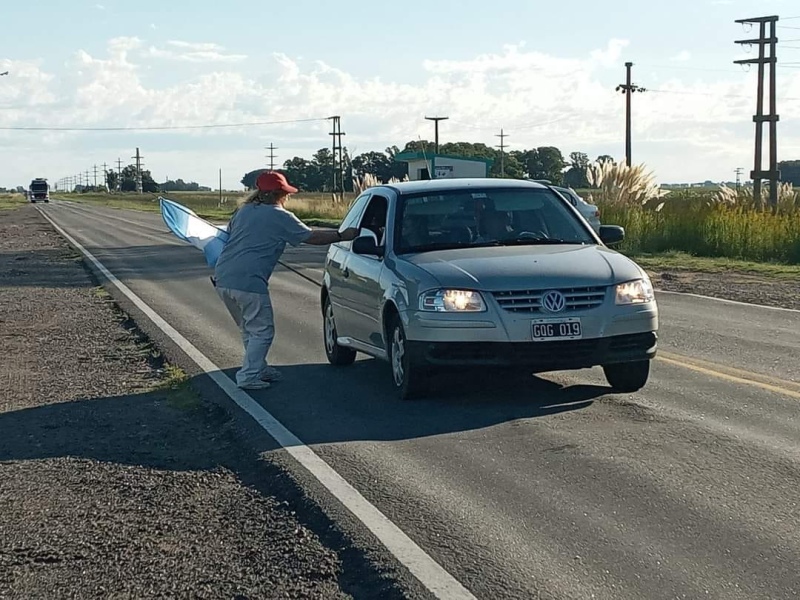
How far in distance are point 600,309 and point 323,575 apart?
4.10m

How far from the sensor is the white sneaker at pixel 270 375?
10.6 m

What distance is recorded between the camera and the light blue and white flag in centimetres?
1167

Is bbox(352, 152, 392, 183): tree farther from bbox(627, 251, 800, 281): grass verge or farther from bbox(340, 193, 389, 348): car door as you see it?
bbox(340, 193, 389, 348): car door

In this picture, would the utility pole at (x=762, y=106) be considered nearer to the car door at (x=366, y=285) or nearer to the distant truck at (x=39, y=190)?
the car door at (x=366, y=285)

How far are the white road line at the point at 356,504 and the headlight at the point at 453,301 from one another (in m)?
1.36

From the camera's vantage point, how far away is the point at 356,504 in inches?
254

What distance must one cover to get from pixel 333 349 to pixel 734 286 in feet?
34.2

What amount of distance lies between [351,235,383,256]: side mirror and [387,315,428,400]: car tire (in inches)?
24.7

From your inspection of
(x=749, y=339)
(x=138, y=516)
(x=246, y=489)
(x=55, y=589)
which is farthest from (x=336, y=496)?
(x=749, y=339)

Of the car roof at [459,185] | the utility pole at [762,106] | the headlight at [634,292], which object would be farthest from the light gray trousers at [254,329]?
the utility pole at [762,106]

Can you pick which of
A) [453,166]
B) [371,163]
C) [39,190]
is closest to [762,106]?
[453,166]

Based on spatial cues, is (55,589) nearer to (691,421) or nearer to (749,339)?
(691,421)

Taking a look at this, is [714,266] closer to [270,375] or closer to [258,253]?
[270,375]

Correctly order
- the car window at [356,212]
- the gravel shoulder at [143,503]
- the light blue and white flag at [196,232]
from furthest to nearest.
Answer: the light blue and white flag at [196,232]
the car window at [356,212]
the gravel shoulder at [143,503]
